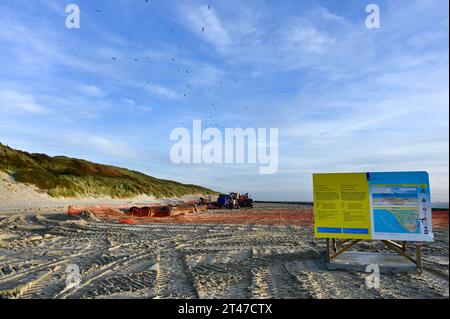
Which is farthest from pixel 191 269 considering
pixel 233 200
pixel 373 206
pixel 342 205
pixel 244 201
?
pixel 244 201

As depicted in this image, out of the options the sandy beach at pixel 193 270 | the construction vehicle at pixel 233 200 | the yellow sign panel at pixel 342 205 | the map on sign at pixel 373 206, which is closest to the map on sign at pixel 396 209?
the map on sign at pixel 373 206

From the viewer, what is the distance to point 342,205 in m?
7.22

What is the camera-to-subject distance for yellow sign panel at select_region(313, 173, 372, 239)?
7066 mm

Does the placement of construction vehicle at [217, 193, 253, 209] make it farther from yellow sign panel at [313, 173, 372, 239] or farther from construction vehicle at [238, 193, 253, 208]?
yellow sign panel at [313, 173, 372, 239]

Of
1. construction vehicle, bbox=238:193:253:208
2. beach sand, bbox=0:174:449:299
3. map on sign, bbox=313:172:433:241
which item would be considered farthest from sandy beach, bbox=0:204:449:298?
construction vehicle, bbox=238:193:253:208

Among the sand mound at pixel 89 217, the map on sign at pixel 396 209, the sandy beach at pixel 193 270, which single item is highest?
the map on sign at pixel 396 209

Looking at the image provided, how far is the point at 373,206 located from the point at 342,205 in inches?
25.5

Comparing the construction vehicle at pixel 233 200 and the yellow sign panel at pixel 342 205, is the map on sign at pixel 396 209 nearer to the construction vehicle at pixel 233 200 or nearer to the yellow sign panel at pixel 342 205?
the yellow sign panel at pixel 342 205

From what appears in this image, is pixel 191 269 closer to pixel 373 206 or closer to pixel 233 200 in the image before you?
pixel 373 206

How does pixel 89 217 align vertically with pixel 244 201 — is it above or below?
below

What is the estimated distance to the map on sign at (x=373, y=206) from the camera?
676cm

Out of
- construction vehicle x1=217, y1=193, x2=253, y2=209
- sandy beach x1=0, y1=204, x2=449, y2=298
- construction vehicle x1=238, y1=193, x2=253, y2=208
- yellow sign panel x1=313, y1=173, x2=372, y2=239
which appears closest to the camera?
sandy beach x1=0, y1=204, x2=449, y2=298
